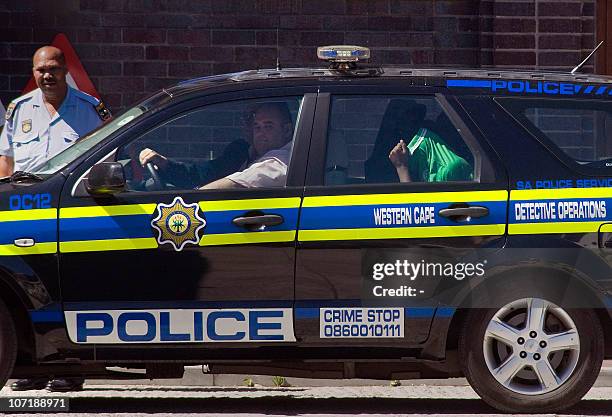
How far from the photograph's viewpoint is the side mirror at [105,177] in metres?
7.27

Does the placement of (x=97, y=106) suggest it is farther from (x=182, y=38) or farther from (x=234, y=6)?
(x=234, y=6)

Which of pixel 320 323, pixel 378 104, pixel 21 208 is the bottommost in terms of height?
pixel 320 323

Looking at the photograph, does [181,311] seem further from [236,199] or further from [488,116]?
[488,116]

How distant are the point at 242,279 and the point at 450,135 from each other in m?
1.24

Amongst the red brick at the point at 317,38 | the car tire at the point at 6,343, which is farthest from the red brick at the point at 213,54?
the car tire at the point at 6,343

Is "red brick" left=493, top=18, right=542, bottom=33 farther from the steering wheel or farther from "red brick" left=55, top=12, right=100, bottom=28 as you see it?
the steering wheel

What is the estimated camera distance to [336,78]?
7.68 m

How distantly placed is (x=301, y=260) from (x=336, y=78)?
952mm

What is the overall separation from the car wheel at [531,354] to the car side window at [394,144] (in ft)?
2.32

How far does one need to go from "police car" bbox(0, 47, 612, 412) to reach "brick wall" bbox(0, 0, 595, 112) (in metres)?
4.52

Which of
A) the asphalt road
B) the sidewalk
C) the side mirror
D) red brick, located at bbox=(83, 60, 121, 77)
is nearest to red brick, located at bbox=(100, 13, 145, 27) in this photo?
red brick, located at bbox=(83, 60, 121, 77)

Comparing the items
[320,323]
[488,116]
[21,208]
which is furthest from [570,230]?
[21,208]

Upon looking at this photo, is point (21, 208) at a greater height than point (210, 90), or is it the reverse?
point (210, 90)

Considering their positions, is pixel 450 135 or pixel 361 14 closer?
pixel 450 135
